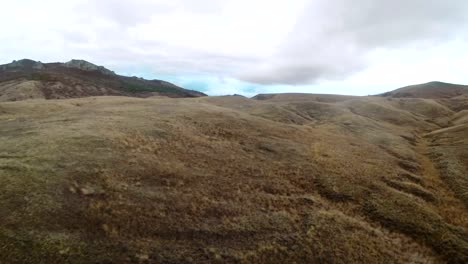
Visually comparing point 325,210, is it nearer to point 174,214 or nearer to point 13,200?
point 174,214

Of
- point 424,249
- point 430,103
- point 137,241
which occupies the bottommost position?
point 424,249

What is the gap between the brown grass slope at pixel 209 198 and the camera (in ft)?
88.4

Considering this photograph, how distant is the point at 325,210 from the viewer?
37.1m

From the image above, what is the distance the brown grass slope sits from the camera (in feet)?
88.4

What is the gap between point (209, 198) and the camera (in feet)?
116

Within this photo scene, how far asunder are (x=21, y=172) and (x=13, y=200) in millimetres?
4964

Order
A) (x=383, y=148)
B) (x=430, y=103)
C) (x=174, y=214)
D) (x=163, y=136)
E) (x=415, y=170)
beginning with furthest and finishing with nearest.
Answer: (x=430, y=103)
(x=383, y=148)
(x=415, y=170)
(x=163, y=136)
(x=174, y=214)

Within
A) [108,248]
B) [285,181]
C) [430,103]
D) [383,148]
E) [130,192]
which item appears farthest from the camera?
[430,103]

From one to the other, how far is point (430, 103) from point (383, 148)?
10274 cm

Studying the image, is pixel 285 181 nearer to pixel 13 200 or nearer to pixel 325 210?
pixel 325 210

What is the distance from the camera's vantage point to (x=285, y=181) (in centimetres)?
4325

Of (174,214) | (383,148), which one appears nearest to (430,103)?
(383,148)

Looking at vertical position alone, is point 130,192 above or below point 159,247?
above

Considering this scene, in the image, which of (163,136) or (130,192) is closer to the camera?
(130,192)
